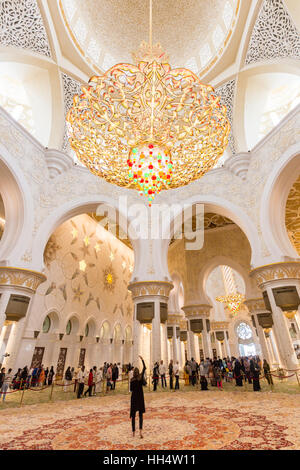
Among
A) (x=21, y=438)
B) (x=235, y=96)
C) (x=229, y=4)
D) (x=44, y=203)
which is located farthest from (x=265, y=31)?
(x=21, y=438)

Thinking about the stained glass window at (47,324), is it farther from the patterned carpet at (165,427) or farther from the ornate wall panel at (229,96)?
the ornate wall panel at (229,96)

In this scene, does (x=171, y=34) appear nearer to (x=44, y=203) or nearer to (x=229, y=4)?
(x=229, y=4)

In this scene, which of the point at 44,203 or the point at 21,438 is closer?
the point at 21,438

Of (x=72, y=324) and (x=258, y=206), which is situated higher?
(x=258, y=206)

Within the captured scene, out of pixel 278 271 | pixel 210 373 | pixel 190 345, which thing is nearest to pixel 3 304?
pixel 210 373

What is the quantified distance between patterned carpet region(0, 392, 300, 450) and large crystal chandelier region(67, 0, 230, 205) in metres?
3.30

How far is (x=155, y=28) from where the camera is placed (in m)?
9.41

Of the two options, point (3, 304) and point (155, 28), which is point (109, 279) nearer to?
point (3, 304)

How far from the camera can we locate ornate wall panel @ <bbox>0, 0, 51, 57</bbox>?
252 inches

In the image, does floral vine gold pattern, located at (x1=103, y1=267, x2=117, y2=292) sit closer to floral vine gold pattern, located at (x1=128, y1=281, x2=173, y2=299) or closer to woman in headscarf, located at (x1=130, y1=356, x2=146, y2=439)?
floral vine gold pattern, located at (x1=128, y1=281, x2=173, y2=299)

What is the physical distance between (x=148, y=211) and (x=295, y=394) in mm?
6463

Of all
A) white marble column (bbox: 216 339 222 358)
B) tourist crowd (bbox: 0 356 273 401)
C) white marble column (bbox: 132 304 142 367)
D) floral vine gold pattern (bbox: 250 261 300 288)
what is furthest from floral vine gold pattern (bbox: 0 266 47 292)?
white marble column (bbox: 216 339 222 358)

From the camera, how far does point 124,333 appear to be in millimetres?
13469

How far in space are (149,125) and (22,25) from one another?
5848 millimetres
